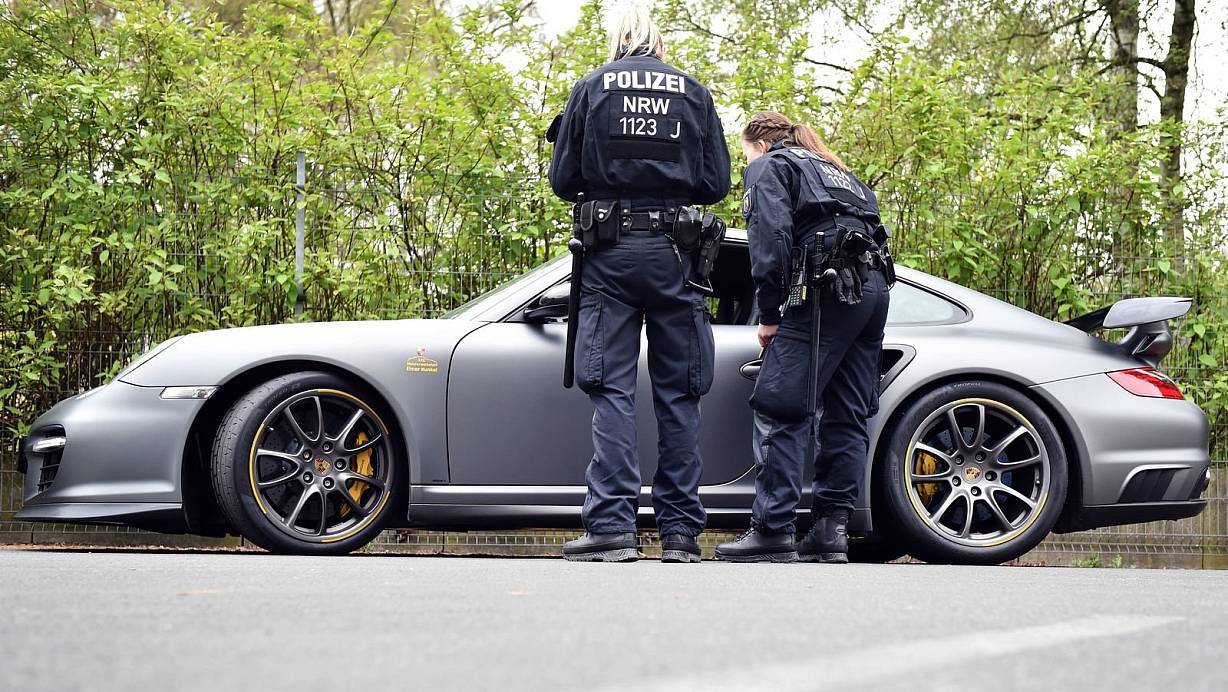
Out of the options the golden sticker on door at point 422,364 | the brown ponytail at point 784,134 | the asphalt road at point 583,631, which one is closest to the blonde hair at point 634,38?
the brown ponytail at point 784,134

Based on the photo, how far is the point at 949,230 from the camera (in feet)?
26.0

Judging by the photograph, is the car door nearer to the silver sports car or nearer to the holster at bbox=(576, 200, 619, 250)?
the silver sports car

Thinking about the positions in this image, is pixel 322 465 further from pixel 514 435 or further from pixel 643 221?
pixel 643 221

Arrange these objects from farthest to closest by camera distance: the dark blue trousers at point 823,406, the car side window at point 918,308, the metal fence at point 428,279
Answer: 1. the metal fence at point 428,279
2. the car side window at point 918,308
3. the dark blue trousers at point 823,406

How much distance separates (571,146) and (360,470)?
1.47 meters

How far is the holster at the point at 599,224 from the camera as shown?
16.9 feet

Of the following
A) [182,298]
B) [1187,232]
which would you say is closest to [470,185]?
[182,298]

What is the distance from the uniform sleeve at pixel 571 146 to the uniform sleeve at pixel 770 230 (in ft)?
2.16

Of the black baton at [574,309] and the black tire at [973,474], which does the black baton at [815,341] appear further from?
the black baton at [574,309]

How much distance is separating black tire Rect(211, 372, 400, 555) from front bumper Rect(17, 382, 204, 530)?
18cm

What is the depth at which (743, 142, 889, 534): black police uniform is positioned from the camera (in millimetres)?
5230

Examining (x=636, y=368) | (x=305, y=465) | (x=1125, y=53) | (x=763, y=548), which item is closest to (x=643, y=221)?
(x=636, y=368)

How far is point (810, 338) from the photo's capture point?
5305 mm

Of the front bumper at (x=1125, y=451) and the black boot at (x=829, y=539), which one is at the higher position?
the front bumper at (x=1125, y=451)
